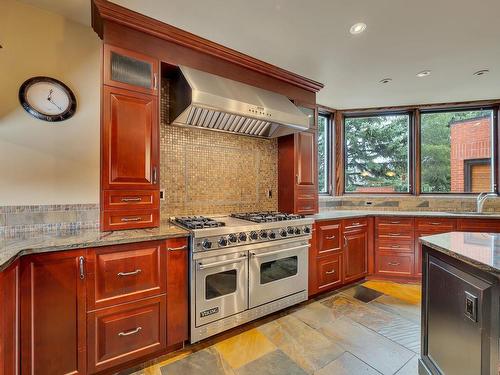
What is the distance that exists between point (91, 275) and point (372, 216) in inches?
129

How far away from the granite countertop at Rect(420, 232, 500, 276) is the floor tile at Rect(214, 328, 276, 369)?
56.2 inches

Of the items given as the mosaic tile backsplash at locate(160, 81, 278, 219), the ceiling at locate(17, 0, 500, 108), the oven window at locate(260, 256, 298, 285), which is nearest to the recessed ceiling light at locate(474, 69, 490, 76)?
Answer: the ceiling at locate(17, 0, 500, 108)

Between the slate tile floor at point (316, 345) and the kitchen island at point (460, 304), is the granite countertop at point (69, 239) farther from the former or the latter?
the kitchen island at point (460, 304)

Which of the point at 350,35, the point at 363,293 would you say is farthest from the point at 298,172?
the point at 363,293

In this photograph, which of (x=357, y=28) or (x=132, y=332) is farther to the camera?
(x=357, y=28)

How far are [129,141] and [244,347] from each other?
189cm

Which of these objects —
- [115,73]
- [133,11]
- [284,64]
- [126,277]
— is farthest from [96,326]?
[284,64]

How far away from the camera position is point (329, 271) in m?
2.97

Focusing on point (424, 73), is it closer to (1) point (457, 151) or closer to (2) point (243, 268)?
(1) point (457, 151)

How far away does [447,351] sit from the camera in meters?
1.40

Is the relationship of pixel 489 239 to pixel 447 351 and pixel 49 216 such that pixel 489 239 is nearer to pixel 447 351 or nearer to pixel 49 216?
pixel 447 351

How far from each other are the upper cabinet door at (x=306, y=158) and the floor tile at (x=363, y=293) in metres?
1.40

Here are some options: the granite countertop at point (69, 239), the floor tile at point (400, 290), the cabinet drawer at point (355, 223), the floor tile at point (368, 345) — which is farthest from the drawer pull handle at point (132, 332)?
the floor tile at point (400, 290)

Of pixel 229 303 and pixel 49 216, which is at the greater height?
pixel 49 216
